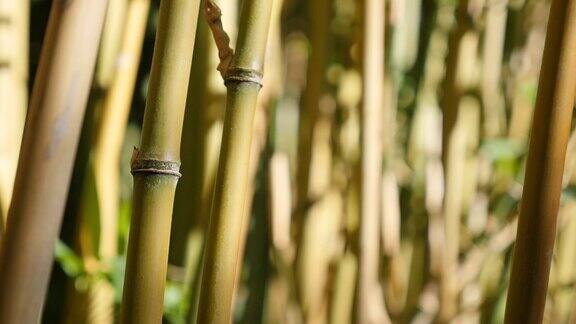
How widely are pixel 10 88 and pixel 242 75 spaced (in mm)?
310

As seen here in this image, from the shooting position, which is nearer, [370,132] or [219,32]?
[219,32]

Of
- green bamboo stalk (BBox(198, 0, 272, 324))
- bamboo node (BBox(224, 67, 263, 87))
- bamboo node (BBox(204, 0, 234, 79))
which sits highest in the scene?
bamboo node (BBox(204, 0, 234, 79))

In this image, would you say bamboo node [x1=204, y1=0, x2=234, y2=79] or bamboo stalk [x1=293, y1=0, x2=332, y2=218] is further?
bamboo stalk [x1=293, y1=0, x2=332, y2=218]

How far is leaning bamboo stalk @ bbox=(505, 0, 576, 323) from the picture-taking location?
1.69 feet

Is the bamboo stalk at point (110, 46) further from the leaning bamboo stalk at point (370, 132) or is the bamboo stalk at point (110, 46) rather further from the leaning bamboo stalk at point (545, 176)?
the leaning bamboo stalk at point (545, 176)

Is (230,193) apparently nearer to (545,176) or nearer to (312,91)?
(545,176)

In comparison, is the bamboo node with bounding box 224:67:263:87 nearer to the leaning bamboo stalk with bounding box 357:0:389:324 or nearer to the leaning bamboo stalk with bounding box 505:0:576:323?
the leaning bamboo stalk with bounding box 505:0:576:323

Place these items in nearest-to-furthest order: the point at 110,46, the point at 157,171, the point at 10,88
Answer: the point at 157,171
the point at 10,88
the point at 110,46

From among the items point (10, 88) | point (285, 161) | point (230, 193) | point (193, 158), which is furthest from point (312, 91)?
point (230, 193)

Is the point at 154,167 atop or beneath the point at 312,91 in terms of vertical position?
beneath

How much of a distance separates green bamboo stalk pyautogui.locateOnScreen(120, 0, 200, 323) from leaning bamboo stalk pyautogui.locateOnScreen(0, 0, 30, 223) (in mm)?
273

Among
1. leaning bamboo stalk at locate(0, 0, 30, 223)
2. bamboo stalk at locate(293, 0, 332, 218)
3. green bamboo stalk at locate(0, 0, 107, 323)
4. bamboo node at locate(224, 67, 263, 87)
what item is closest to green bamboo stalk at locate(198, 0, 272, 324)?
bamboo node at locate(224, 67, 263, 87)

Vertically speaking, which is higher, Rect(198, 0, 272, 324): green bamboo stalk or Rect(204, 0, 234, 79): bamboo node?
Rect(204, 0, 234, 79): bamboo node

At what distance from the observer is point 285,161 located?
965mm
